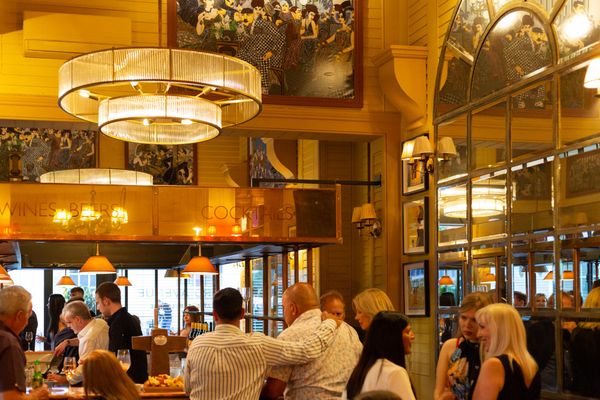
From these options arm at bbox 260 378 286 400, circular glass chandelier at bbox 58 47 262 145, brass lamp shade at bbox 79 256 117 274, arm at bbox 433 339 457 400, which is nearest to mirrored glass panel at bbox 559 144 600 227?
arm at bbox 433 339 457 400

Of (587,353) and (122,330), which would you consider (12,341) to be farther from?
(587,353)

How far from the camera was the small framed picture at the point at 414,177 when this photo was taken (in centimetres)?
977

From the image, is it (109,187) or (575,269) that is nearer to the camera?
(575,269)

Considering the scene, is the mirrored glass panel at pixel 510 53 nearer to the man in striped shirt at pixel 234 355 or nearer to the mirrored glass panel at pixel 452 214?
the mirrored glass panel at pixel 452 214

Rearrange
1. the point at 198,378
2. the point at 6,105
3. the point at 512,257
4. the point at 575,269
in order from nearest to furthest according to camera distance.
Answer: the point at 198,378 < the point at 575,269 < the point at 512,257 < the point at 6,105

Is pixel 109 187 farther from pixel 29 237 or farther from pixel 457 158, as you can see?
pixel 457 158

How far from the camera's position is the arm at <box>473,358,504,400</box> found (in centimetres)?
444

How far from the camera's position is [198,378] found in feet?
17.2

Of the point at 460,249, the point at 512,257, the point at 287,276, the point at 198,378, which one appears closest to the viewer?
the point at 198,378

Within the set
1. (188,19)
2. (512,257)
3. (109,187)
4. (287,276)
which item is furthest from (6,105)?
(512,257)

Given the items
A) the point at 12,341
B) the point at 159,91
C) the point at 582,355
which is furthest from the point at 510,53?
the point at 12,341

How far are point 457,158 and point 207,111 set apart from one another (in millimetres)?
2890

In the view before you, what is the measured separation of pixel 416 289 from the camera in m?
10.1

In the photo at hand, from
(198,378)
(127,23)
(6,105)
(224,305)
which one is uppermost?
(127,23)
